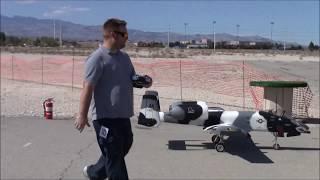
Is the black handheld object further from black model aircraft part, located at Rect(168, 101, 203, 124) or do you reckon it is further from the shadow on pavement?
black model aircraft part, located at Rect(168, 101, 203, 124)

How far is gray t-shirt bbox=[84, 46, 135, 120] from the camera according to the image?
19.0 feet

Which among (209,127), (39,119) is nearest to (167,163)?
(209,127)

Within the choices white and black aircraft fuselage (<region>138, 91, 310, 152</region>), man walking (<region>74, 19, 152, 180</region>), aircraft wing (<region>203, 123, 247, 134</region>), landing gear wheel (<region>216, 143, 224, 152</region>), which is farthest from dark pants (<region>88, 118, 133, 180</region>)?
landing gear wheel (<region>216, 143, 224, 152</region>)

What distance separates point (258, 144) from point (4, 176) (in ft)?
19.2

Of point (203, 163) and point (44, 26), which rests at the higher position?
point (44, 26)

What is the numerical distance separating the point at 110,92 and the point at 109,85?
67 millimetres

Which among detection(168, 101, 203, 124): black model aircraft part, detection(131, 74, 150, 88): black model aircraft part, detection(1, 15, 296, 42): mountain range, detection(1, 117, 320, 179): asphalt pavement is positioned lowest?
detection(1, 117, 320, 179): asphalt pavement

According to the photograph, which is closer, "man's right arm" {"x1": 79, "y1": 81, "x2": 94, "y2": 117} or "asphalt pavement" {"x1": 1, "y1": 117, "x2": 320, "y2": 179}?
"man's right arm" {"x1": 79, "y1": 81, "x2": 94, "y2": 117}

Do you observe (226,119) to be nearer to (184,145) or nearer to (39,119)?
(184,145)

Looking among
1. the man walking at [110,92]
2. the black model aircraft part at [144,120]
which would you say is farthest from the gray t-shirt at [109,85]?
the black model aircraft part at [144,120]

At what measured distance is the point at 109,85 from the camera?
584cm

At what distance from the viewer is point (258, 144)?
13500mm

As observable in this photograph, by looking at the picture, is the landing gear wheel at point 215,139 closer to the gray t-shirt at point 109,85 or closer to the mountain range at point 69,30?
the mountain range at point 69,30

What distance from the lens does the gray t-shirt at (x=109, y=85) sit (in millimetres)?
5793
